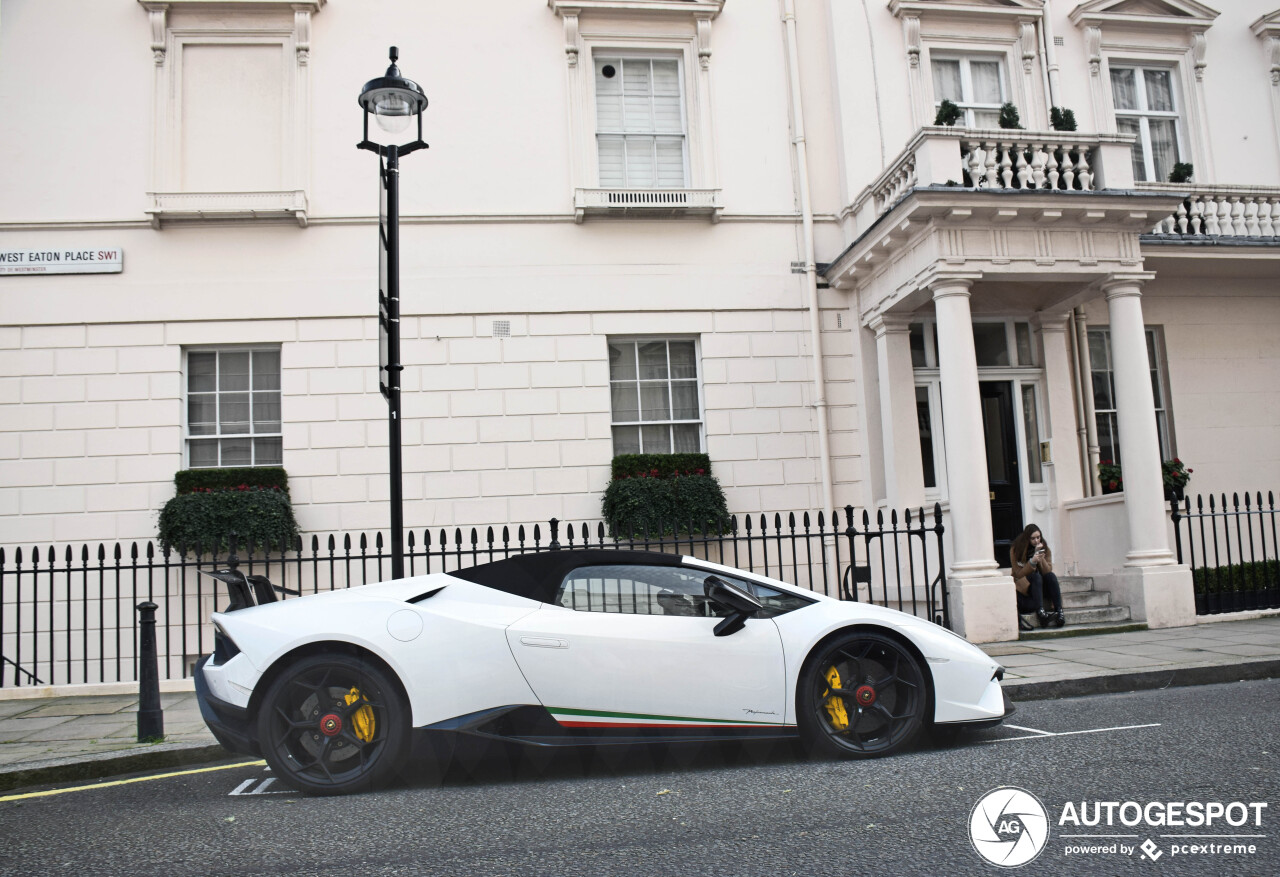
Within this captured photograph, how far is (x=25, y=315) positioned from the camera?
11656 millimetres

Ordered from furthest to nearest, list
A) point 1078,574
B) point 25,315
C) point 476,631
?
1. point 1078,574
2. point 25,315
3. point 476,631

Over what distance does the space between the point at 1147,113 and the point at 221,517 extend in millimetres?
13330

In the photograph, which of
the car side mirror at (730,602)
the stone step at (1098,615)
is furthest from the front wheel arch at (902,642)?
Result: the stone step at (1098,615)

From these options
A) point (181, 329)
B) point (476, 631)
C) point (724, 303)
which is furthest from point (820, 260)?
point (476, 631)

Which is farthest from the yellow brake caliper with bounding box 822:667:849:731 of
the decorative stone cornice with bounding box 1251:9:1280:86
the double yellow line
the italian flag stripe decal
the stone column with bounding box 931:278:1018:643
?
the decorative stone cornice with bounding box 1251:9:1280:86

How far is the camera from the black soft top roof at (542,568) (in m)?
5.50

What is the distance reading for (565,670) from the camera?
519cm

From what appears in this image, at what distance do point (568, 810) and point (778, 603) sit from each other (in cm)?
169

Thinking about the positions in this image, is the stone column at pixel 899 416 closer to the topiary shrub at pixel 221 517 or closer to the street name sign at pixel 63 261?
the topiary shrub at pixel 221 517

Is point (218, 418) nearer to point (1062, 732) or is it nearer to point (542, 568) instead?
point (542, 568)

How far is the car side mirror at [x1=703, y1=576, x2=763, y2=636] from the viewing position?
17.5 ft

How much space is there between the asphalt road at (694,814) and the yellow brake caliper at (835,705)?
0.22 m

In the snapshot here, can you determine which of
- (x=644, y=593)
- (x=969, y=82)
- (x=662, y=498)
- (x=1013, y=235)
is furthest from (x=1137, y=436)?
(x=644, y=593)

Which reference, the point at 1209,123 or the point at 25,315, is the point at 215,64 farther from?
the point at 1209,123
